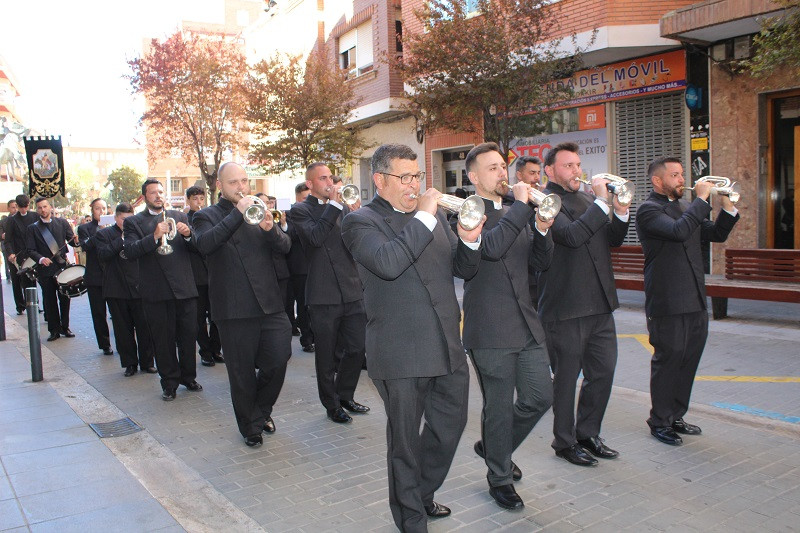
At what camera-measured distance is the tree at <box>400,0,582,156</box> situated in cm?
1364

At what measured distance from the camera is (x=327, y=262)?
20.9 ft

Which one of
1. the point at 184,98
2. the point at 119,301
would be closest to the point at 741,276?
the point at 119,301

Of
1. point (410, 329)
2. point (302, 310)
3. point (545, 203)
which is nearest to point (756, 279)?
point (302, 310)

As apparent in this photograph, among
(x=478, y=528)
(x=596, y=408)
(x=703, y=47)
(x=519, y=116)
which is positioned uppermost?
(x=703, y=47)

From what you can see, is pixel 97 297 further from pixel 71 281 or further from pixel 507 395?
pixel 507 395

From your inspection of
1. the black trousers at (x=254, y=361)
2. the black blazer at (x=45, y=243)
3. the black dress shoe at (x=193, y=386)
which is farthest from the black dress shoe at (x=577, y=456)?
the black blazer at (x=45, y=243)

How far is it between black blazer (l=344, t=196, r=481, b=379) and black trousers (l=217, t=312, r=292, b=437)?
2.00 metres

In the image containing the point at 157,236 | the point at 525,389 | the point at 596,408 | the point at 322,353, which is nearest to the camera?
the point at 525,389

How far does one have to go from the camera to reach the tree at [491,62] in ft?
44.8

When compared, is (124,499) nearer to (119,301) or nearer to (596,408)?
(596,408)

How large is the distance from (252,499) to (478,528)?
1.45 m

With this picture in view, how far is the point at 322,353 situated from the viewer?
6340 mm

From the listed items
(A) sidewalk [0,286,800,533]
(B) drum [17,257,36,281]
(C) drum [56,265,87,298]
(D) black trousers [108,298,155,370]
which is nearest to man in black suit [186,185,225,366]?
(D) black trousers [108,298,155,370]

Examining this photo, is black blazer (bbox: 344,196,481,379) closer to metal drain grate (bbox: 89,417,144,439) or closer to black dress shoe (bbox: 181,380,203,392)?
metal drain grate (bbox: 89,417,144,439)
